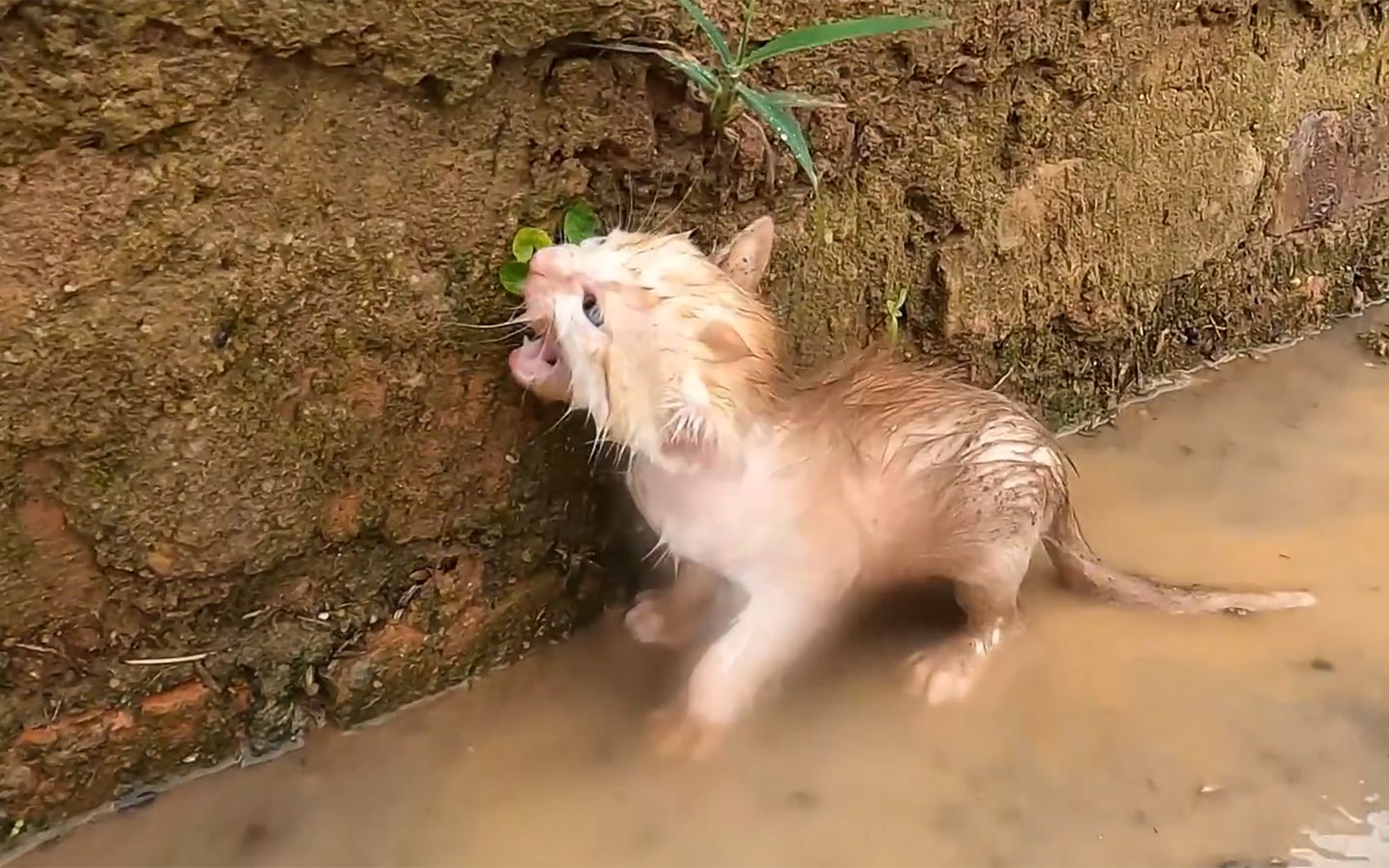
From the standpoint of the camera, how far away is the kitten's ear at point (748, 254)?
2.15 meters

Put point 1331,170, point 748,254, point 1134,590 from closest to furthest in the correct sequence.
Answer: point 748,254 < point 1134,590 < point 1331,170

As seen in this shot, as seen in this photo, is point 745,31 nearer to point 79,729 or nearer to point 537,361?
point 537,361

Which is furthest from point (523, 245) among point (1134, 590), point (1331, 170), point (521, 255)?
point (1331, 170)

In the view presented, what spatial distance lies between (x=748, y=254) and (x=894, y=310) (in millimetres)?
587

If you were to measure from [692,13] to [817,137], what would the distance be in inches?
18.0

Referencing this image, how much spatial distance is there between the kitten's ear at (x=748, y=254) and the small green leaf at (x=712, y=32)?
0.83 ft

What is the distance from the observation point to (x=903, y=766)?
210 cm

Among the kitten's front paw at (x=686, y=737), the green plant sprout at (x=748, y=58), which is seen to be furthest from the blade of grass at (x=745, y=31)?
the kitten's front paw at (x=686, y=737)

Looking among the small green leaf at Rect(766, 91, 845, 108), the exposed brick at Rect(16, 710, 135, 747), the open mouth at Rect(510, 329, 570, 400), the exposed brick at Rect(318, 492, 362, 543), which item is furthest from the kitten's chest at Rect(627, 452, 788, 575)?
the exposed brick at Rect(16, 710, 135, 747)

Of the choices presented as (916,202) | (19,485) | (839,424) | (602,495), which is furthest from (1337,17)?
(19,485)

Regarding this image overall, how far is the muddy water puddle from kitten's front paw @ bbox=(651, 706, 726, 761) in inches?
0.9

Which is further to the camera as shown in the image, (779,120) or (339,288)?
(779,120)

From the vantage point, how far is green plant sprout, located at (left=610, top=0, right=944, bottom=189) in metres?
2.06

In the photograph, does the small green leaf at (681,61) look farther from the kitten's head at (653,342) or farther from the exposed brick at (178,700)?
the exposed brick at (178,700)
